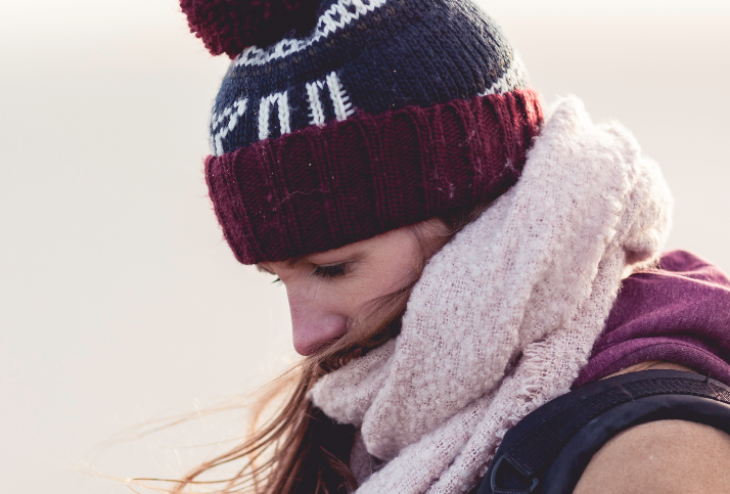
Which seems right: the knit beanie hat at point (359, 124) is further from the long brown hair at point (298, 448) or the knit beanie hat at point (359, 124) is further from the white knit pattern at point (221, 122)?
the long brown hair at point (298, 448)

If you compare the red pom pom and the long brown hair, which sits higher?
the red pom pom

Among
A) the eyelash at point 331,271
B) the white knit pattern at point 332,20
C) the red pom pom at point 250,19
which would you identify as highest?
the red pom pom at point 250,19

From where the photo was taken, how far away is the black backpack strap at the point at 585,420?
0.75 metres

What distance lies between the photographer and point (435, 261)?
1.02 m

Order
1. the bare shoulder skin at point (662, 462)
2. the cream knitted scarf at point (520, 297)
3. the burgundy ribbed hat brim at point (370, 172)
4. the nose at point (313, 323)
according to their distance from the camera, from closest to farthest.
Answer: the bare shoulder skin at point (662, 462) < the cream knitted scarf at point (520, 297) < the burgundy ribbed hat brim at point (370, 172) < the nose at point (313, 323)

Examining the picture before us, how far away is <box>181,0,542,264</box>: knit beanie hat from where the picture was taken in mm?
1038

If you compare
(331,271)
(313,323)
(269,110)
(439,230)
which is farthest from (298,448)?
(269,110)

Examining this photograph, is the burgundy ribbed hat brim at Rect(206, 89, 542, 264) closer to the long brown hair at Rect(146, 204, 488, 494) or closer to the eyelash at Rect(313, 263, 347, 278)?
the eyelash at Rect(313, 263, 347, 278)

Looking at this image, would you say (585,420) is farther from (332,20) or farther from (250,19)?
(250,19)

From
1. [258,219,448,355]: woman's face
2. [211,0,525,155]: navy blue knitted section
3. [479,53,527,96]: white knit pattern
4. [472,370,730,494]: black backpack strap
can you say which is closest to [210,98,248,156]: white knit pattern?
[211,0,525,155]: navy blue knitted section

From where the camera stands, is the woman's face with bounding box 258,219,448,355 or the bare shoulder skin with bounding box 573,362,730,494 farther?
the woman's face with bounding box 258,219,448,355

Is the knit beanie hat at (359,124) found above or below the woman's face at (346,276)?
above

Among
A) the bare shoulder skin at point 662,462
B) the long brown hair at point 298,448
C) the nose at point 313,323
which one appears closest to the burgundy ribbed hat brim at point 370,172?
the nose at point 313,323

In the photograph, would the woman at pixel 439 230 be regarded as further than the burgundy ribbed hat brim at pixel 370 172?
No
